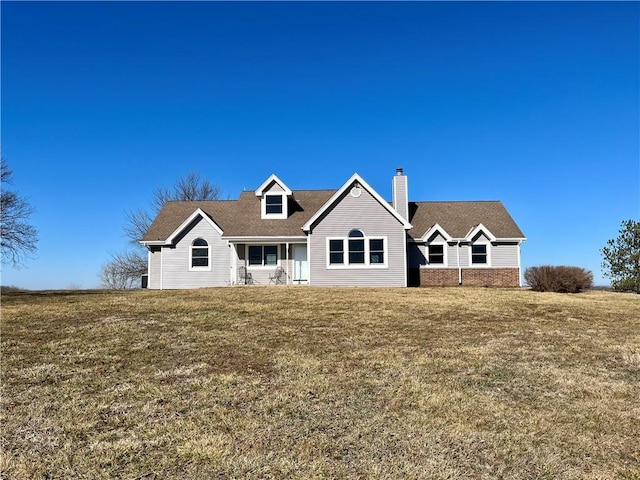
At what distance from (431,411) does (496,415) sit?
0.75m

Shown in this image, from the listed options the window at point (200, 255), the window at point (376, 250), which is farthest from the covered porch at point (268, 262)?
the window at point (376, 250)

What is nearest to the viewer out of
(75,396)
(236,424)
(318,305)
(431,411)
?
(236,424)

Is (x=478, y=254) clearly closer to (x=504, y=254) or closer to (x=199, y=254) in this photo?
(x=504, y=254)

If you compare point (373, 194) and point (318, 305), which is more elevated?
point (373, 194)

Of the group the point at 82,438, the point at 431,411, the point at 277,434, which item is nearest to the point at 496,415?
the point at 431,411

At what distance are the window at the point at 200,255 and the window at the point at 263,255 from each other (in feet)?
7.60

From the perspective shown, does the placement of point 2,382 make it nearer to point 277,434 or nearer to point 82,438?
point 82,438

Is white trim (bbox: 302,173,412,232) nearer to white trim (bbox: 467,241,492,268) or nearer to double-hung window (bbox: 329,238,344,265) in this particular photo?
double-hung window (bbox: 329,238,344,265)

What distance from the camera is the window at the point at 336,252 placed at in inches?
902

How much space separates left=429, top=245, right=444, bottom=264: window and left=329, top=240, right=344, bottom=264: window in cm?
586

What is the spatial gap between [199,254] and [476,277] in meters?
14.8

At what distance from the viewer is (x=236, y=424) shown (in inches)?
203

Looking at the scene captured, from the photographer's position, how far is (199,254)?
24500 mm

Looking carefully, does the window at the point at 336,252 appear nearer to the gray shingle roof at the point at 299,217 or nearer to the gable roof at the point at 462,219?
the gray shingle roof at the point at 299,217
